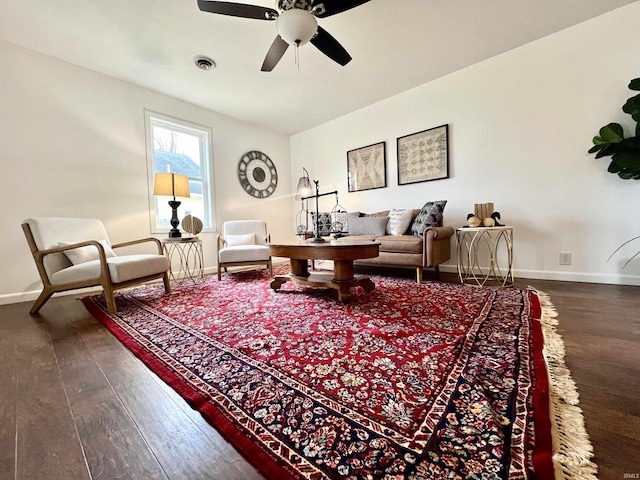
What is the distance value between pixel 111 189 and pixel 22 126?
2.90ft

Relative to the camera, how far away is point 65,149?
2.79m

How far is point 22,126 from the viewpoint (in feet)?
8.41

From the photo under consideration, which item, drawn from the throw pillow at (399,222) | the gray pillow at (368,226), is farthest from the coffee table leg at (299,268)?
the throw pillow at (399,222)

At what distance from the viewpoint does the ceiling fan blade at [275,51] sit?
6.84 ft

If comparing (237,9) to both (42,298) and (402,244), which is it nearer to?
(402,244)

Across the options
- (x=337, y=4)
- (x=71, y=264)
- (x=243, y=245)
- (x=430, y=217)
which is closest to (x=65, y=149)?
(x=71, y=264)

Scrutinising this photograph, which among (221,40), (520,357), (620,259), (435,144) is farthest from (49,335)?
(620,259)

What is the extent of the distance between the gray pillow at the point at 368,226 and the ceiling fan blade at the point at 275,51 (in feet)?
6.87

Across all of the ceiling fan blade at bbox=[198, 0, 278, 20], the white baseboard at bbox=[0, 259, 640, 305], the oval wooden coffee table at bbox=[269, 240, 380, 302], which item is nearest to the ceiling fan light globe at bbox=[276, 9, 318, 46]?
the ceiling fan blade at bbox=[198, 0, 278, 20]

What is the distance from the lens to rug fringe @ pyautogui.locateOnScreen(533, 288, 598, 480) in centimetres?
60

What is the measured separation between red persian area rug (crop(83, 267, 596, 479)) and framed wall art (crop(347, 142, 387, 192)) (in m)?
2.50

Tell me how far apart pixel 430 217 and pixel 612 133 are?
1.61 meters

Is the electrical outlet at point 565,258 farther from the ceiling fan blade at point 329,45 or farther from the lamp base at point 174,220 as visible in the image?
the lamp base at point 174,220

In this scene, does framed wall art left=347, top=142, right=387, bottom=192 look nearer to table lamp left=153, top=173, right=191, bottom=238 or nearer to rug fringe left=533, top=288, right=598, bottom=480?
table lamp left=153, top=173, right=191, bottom=238
